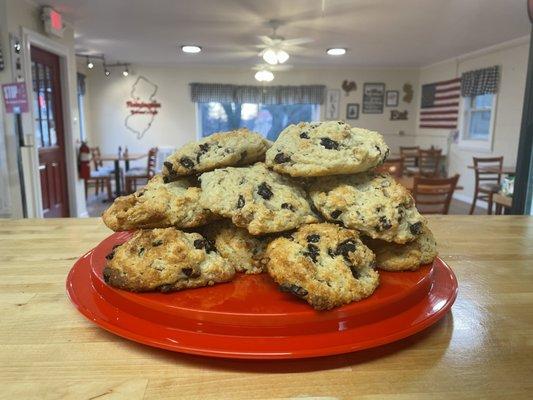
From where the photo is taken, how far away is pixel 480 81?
561 centimetres

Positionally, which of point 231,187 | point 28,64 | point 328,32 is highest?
point 328,32

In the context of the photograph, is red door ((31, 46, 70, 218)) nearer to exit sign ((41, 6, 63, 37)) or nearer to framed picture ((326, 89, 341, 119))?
exit sign ((41, 6, 63, 37))

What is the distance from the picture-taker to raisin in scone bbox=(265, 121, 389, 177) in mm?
667

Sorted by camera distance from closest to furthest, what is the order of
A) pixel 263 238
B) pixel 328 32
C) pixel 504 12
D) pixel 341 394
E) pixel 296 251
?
1. pixel 341 394
2. pixel 296 251
3. pixel 263 238
4. pixel 504 12
5. pixel 328 32

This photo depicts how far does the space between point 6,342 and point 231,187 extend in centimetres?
41

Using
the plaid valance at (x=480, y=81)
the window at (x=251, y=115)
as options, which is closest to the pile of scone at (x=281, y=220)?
the plaid valance at (x=480, y=81)

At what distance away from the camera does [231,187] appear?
2.22 feet

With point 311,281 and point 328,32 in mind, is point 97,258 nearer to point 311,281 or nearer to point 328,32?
point 311,281

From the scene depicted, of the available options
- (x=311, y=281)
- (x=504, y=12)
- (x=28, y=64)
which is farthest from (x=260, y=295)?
(x=504, y=12)

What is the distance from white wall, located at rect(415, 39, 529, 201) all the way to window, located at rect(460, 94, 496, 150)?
11cm

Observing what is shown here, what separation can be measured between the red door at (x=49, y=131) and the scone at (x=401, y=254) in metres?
3.79

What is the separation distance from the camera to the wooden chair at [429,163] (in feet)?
20.4

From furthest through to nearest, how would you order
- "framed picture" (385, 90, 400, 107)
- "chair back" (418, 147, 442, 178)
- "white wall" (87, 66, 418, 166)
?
"framed picture" (385, 90, 400, 107)
"white wall" (87, 66, 418, 166)
"chair back" (418, 147, 442, 178)

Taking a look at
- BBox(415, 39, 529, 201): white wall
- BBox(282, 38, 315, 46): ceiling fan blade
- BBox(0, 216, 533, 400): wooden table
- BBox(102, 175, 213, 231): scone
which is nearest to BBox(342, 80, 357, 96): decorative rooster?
BBox(415, 39, 529, 201): white wall
